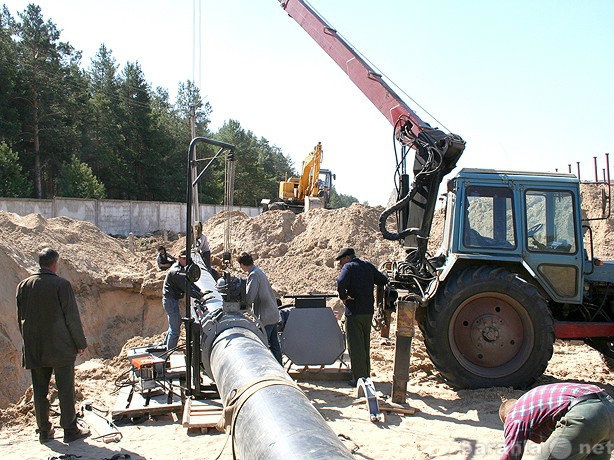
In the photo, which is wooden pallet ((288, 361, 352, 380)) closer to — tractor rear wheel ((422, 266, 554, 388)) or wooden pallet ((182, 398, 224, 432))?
tractor rear wheel ((422, 266, 554, 388))

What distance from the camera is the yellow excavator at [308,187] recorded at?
994 inches

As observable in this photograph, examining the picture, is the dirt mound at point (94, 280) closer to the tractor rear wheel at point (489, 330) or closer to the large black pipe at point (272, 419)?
the large black pipe at point (272, 419)

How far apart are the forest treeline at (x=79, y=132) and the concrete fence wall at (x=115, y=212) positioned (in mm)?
6829

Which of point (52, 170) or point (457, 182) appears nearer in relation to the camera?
point (457, 182)

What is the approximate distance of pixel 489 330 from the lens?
23.3 feet

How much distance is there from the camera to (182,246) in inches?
810

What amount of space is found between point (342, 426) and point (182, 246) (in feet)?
50.4

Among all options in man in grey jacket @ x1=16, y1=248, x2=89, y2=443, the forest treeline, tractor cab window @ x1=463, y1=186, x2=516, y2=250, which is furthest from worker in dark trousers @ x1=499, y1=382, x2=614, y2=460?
the forest treeline

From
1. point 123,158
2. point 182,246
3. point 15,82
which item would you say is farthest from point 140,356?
point 123,158

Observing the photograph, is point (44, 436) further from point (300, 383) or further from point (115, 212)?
point (115, 212)

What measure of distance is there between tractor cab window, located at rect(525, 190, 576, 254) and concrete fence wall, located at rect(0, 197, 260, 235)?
2399cm

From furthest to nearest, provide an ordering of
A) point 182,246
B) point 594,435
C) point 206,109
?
point 206,109, point 182,246, point 594,435

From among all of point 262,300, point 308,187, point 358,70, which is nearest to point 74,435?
point 262,300

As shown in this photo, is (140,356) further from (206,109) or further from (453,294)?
(206,109)
